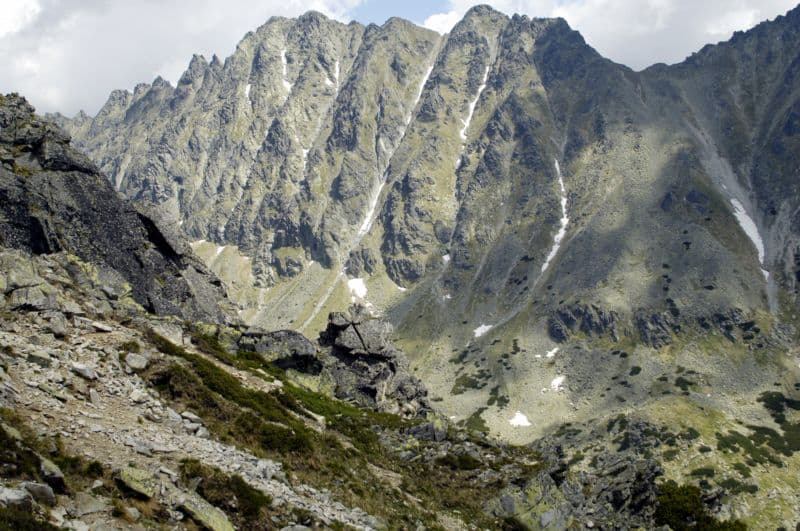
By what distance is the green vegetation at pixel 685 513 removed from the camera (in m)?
23.3

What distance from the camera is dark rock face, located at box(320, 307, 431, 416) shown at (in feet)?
169

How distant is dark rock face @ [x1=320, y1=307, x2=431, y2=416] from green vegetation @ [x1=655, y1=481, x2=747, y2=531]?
27.7m

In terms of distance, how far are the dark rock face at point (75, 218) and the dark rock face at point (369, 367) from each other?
13355 mm

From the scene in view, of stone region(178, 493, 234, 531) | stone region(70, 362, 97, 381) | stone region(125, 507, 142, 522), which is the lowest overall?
stone region(178, 493, 234, 531)

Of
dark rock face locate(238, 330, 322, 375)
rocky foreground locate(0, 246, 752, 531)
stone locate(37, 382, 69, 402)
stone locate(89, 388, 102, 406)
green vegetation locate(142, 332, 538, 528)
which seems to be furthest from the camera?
dark rock face locate(238, 330, 322, 375)

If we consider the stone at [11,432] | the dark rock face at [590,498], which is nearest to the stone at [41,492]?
the stone at [11,432]

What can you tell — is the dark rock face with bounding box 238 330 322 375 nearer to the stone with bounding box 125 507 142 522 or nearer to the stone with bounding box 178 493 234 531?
the stone with bounding box 178 493 234 531

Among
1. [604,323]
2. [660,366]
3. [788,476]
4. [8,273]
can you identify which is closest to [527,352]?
[604,323]

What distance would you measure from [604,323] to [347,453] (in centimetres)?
18720

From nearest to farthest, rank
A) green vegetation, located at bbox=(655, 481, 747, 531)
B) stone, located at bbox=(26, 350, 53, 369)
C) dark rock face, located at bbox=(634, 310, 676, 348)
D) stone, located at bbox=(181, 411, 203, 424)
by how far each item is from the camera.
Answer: stone, located at bbox=(26, 350, 53, 369) < stone, located at bbox=(181, 411, 203, 424) < green vegetation, located at bbox=(655, 481, 747, 531) < dark rock face, located at bbox=(634, 310, 676, 348)

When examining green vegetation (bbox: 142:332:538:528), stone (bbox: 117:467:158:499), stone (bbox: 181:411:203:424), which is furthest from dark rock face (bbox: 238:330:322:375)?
stone (bbox: 117:467:158:499)

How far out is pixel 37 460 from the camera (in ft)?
39.8

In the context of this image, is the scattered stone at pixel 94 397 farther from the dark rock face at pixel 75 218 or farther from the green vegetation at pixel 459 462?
the dark rock face at pixel 75 218

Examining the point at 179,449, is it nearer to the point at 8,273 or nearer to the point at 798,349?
the point at 8,273
